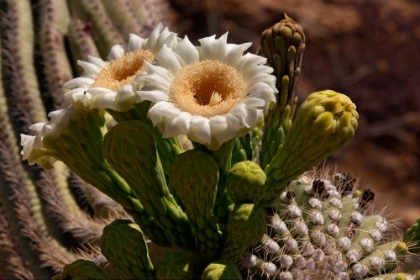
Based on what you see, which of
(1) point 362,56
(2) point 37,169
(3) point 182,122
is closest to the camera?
(3) point 182,122

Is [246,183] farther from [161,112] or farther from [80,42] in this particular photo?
[80,42]

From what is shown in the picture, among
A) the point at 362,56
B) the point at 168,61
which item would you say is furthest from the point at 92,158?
the point at 362,56

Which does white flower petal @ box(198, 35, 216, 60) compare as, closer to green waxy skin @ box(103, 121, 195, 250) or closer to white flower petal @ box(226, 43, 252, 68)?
white flower petal @ box(226, 43, 252, 68)

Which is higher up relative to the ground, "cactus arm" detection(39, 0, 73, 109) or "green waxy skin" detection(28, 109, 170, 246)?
"green waxy skin" detection(28, 109, 170, 246)

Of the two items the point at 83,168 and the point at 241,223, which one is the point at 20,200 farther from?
the point at 241,223

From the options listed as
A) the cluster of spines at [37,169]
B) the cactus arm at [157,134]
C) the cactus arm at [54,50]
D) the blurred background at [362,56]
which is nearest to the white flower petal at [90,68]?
the cactus arm at [157,134]

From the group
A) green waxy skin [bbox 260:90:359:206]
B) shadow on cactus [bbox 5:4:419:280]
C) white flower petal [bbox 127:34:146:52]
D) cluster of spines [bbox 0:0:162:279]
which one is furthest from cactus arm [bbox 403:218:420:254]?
cluster of spines [bbox 0:0:162:279]
